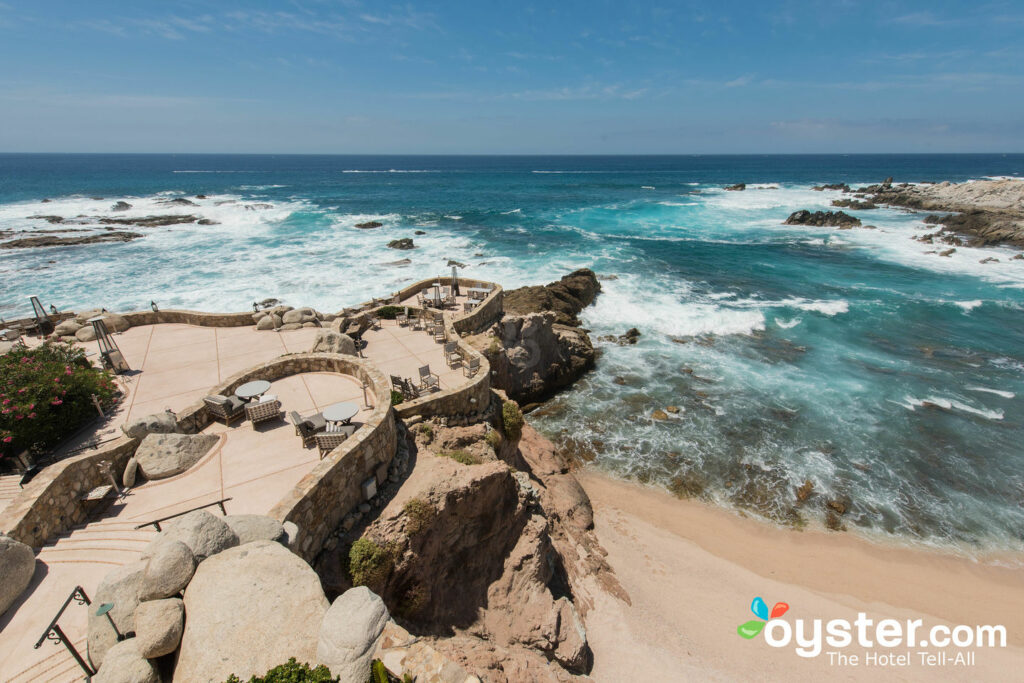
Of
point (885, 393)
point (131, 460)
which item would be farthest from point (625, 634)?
point (885, 393)

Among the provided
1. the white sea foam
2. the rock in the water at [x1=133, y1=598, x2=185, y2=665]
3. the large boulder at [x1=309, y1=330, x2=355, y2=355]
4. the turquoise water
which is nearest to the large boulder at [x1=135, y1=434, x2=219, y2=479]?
the rock in the water at [x1=133, y1=598, x2=185, y2=665]

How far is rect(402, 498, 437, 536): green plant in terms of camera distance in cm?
1043

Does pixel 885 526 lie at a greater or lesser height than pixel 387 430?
lesser

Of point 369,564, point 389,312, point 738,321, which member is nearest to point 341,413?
point 369,564

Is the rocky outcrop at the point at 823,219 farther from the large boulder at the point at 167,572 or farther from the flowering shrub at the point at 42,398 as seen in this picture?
the large boulder at the point at 167,572

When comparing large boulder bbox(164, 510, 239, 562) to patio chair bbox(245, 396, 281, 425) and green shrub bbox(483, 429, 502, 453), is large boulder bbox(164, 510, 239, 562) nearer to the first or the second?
patio chair bbox(245, 396, 281, 425)

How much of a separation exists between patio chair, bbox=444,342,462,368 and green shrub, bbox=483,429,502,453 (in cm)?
322

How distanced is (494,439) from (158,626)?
31.4ft

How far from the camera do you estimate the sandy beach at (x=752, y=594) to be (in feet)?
38.2

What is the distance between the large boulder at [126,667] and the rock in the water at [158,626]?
0.09 meters

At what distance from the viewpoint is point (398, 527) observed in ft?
33.9

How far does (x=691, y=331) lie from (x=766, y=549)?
1817cm

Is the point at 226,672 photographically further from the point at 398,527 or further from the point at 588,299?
the point at 588,299

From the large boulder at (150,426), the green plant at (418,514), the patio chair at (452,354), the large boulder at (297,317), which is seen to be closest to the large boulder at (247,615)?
the green plant at (418,514)
